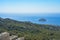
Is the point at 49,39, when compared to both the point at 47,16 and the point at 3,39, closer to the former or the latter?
the point at 3,39

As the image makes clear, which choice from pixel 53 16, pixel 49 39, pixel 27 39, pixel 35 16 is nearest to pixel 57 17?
pixel 53 16

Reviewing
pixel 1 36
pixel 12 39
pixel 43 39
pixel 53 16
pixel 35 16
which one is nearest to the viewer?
pixel 1 36

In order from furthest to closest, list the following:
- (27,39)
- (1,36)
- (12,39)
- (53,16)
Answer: (53,16) → (27,39) → (12,39) → (1,36)

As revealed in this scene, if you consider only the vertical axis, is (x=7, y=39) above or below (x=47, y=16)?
above

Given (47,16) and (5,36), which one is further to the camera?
(47,16)

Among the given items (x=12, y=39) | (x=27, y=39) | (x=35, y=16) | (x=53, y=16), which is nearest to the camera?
(x=12, y=39)

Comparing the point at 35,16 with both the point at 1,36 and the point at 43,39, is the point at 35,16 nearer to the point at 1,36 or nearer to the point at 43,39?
the point at 43,39

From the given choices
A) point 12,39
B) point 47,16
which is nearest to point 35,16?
point 47,16

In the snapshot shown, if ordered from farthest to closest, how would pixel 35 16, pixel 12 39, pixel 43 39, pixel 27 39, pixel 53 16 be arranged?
pixel 53 16 → pixel 35 16 → pixel 43 39 → pixel 27 39 → pixel 12 39

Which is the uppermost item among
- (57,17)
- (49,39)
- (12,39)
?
(12,39)
